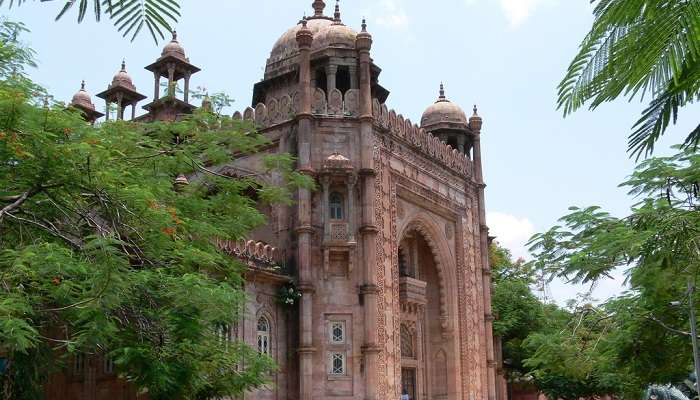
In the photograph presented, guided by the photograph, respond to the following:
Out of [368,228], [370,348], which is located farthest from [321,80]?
[370,348]

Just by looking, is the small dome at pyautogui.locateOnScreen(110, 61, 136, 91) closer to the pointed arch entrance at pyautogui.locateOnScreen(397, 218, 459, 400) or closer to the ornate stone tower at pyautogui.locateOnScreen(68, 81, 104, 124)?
the ornate stone tower at pyautogui.locateOnScreen(68, 81, 104, 124)

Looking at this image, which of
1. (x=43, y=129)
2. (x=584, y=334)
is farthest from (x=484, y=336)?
(x=43, y=129)

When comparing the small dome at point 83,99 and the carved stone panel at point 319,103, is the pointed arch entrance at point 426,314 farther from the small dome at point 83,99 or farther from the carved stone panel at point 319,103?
the small dome at point 83,99

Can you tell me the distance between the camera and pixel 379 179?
66.3 feet

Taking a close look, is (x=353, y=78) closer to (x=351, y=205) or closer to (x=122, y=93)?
(x=351, y=205)

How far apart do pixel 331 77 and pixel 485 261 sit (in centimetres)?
818

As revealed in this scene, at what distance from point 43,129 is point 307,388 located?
1008 centimetres

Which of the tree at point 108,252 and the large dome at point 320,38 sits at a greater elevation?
the large dome at point 320,38

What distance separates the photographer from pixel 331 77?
20.5 metres

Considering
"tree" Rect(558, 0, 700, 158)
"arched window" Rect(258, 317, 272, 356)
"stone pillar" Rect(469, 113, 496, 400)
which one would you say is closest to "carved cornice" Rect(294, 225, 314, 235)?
"arched window" Rect(258, 317, 272, 356)

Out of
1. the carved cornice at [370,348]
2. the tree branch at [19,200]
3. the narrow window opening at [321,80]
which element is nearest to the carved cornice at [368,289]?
the carved cornice at [370,348]

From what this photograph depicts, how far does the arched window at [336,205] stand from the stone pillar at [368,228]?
21.1 inches

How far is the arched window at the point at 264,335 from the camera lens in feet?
59.0

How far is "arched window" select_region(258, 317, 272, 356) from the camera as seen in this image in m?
18.0
